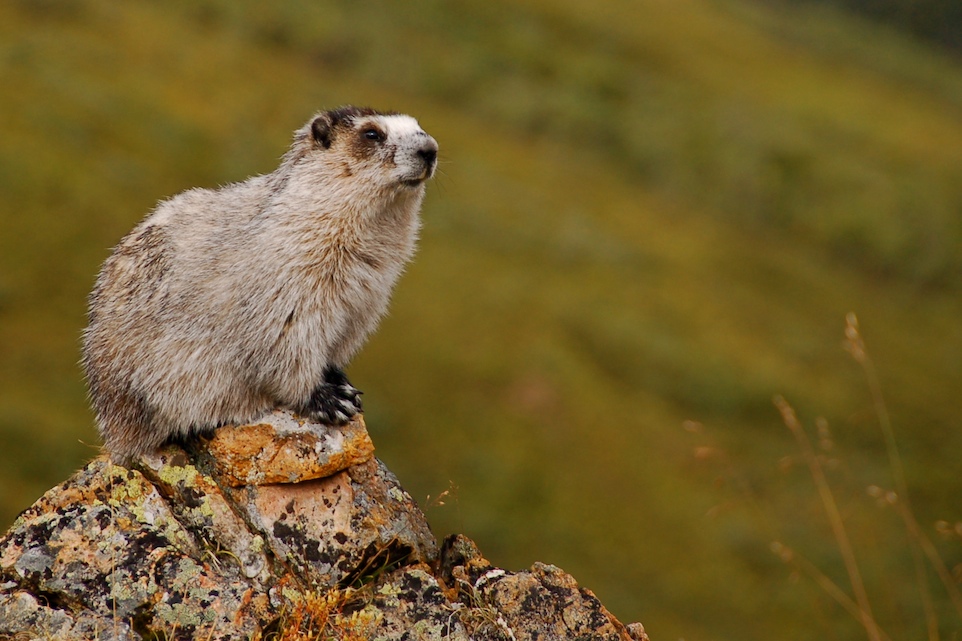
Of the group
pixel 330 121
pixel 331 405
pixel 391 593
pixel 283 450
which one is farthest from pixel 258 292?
pixel 391 593

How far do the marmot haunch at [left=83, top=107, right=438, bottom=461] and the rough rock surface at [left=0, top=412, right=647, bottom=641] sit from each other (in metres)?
0.36

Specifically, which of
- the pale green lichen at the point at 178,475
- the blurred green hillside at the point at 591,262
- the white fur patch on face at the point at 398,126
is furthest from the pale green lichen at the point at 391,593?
the blurred green hillside at the point at 591,262

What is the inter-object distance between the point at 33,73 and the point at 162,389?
1588 inches

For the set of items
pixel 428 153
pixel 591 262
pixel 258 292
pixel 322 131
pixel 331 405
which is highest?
pixel 428 153

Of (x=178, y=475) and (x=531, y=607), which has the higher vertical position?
(x=531, y=607)

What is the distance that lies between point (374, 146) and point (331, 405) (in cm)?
235

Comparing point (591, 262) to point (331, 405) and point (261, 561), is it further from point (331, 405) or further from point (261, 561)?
point (261, 561)

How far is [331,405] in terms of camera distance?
27.6 ft

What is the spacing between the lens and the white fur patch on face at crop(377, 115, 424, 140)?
8.95 meters

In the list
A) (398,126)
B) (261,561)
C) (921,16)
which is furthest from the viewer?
(921,16)

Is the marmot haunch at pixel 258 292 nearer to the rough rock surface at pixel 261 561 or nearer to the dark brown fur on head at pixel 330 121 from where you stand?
the dark brown fur on head at pixel 330 121

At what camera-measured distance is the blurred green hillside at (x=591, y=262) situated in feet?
103

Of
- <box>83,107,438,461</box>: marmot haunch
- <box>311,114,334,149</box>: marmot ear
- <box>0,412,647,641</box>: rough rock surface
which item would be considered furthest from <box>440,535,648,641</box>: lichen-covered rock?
<box>311,114,334,149</box>: marmot ear

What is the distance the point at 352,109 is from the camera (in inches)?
366
